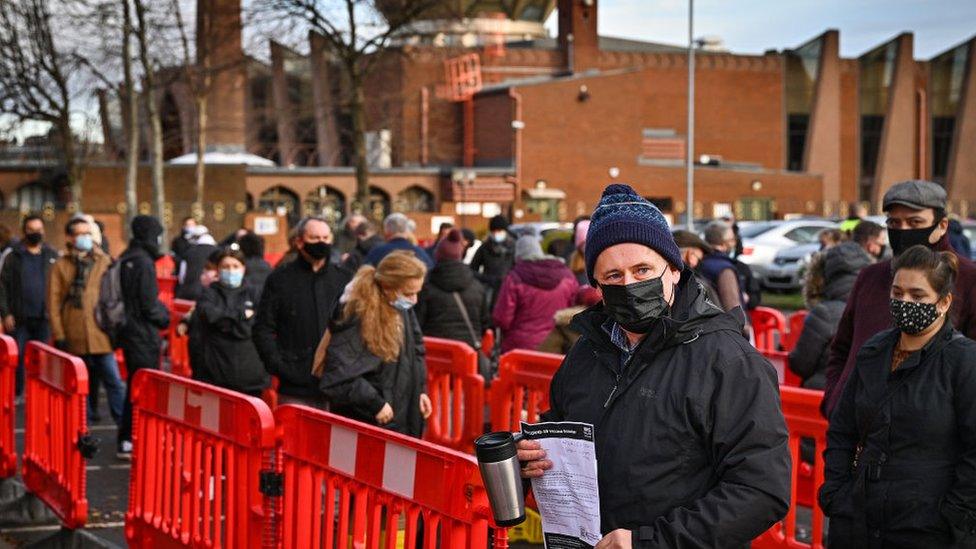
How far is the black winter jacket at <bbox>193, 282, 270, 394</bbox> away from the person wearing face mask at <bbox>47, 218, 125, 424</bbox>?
2415 millimetres

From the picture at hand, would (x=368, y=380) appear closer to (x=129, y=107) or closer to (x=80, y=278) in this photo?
(x=80, y=278)

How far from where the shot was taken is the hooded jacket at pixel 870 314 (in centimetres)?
555

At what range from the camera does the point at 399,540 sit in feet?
16.8

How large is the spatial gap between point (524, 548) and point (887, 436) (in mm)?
3878

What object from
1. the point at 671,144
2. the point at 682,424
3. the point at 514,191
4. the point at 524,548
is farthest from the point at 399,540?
the point at 671,144

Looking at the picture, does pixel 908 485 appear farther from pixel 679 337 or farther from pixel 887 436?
pixel 679 337

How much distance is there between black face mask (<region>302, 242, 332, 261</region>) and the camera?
8.42m

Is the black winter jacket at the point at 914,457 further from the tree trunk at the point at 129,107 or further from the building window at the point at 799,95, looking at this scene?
the building window at the point at 799,95

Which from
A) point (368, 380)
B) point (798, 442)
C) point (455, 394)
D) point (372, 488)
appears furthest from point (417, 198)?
point (372, 488)

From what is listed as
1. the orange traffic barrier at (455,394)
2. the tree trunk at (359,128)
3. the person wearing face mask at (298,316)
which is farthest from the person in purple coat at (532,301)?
the tree trunk at (359,128)

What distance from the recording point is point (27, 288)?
13.9 m

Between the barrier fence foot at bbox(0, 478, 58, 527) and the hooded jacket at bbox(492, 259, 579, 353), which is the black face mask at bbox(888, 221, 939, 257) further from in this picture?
the barrier fence foot at bbox(0, 478, 58, 527)

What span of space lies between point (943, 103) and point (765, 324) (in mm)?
64654

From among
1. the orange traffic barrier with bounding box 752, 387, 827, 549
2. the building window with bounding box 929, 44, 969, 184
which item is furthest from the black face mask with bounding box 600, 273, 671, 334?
the building window with bounding box 929, 44, 969, 184
